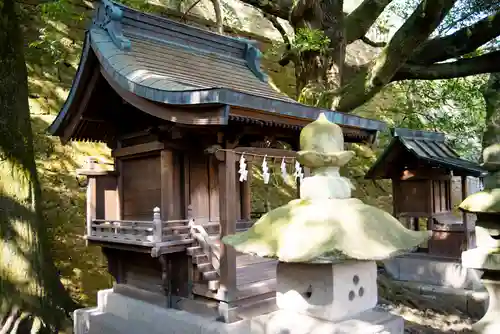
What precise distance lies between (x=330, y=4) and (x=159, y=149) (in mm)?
5909

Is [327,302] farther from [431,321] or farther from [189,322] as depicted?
[431,321]

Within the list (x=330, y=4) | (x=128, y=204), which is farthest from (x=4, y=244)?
(x=330, y=4)

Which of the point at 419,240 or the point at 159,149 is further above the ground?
the point at 159,149

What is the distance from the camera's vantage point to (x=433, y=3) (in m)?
7.05

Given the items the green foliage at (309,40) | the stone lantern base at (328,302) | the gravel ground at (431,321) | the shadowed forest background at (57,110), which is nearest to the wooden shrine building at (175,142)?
the green foliage at (309,40)

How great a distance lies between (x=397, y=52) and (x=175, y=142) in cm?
454

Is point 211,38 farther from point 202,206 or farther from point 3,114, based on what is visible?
point 3,114

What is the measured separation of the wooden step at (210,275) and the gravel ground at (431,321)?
4.08 meters

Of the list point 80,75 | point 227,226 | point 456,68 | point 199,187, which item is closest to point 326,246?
point 227,226

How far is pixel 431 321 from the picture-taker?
26.3 ft

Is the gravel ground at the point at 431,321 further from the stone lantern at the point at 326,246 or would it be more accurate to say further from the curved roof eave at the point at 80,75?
the curved roof eave at the point at 80,75

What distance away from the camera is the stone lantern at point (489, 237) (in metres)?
4.43

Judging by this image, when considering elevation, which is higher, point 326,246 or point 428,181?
point 428,181

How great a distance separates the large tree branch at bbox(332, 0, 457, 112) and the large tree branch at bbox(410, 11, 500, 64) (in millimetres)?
1468
